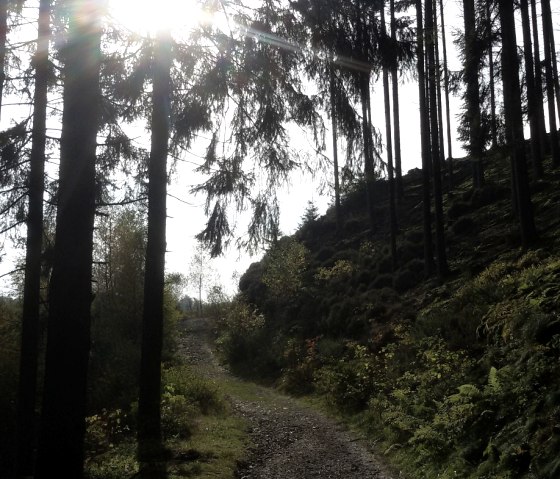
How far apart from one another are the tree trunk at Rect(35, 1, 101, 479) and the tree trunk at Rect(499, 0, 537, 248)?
12437 mm

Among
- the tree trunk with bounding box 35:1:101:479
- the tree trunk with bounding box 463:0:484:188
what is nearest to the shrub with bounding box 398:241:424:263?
the tree trunk with bounding box 463:0:484:188

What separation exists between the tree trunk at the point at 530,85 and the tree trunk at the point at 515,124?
5.06 ft

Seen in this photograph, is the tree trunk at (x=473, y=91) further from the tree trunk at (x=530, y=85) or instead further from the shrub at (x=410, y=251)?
the shrub at (x=410, y=251)

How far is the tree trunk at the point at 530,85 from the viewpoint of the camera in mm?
16906

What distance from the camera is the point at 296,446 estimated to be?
9.32 m

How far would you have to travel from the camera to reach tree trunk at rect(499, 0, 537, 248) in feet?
46.6

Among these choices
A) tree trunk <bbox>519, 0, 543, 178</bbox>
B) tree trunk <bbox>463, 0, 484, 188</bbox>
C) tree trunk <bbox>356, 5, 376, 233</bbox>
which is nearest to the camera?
tree trunk <bbox>356, 5, 376, 233</bbox>

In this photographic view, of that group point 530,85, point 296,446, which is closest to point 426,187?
point 530,85

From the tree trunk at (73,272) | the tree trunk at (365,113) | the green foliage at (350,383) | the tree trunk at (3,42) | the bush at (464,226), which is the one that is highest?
the tree trunk at (3,42)

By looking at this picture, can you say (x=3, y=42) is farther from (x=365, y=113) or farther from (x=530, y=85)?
(x=530, y=85)

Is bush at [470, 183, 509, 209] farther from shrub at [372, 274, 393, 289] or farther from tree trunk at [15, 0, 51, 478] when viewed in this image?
tree trunk at [15, 0, 51, 478]

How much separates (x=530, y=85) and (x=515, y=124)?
435cm

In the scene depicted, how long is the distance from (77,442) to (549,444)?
4.46m

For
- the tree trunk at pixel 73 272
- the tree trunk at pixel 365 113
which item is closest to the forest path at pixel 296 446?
the tree trunk at pixel 73 272
